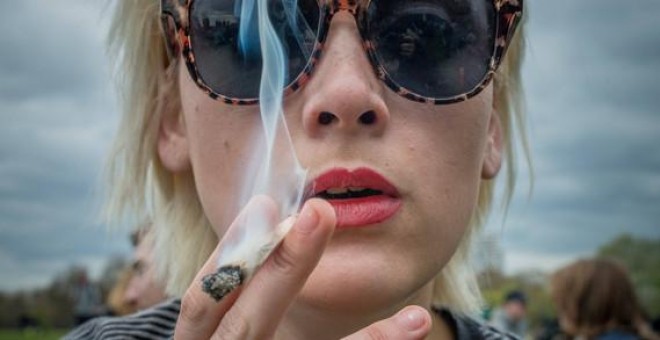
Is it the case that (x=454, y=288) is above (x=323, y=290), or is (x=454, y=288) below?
below

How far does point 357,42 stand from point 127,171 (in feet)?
3.48

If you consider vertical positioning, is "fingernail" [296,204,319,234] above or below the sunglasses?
below

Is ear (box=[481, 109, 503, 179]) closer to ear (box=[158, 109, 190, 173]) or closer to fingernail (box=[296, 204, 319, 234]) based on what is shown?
ear (box=[158, 109, 190, 173])

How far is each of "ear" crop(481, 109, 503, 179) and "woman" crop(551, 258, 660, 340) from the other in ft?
10.2

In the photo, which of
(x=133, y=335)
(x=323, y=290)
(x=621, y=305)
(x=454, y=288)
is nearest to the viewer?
(x=323, y=290)

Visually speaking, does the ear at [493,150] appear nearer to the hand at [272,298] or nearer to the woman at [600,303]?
the hand at [272,298]

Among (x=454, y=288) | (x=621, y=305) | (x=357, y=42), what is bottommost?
(x=621, y=305)

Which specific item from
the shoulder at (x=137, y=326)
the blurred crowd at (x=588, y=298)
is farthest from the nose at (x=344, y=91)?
the blurred crowd at (x=588, y=298)

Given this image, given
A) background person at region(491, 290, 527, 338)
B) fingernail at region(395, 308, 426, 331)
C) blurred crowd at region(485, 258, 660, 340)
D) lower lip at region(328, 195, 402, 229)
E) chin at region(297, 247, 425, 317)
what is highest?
lower lip at region(328, 195, 402, 229)

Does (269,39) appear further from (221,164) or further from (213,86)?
(221,164)

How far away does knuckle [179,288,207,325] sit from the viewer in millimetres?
1281

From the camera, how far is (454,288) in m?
2.73

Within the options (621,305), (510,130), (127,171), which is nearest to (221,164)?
(127,171)

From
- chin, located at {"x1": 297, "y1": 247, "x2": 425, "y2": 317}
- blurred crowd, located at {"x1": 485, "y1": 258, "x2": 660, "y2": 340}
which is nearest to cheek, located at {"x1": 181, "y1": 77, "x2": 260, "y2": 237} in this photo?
chin, located at {"x1": 297, "y1": 247, "x2": 425, "y2": 317}
